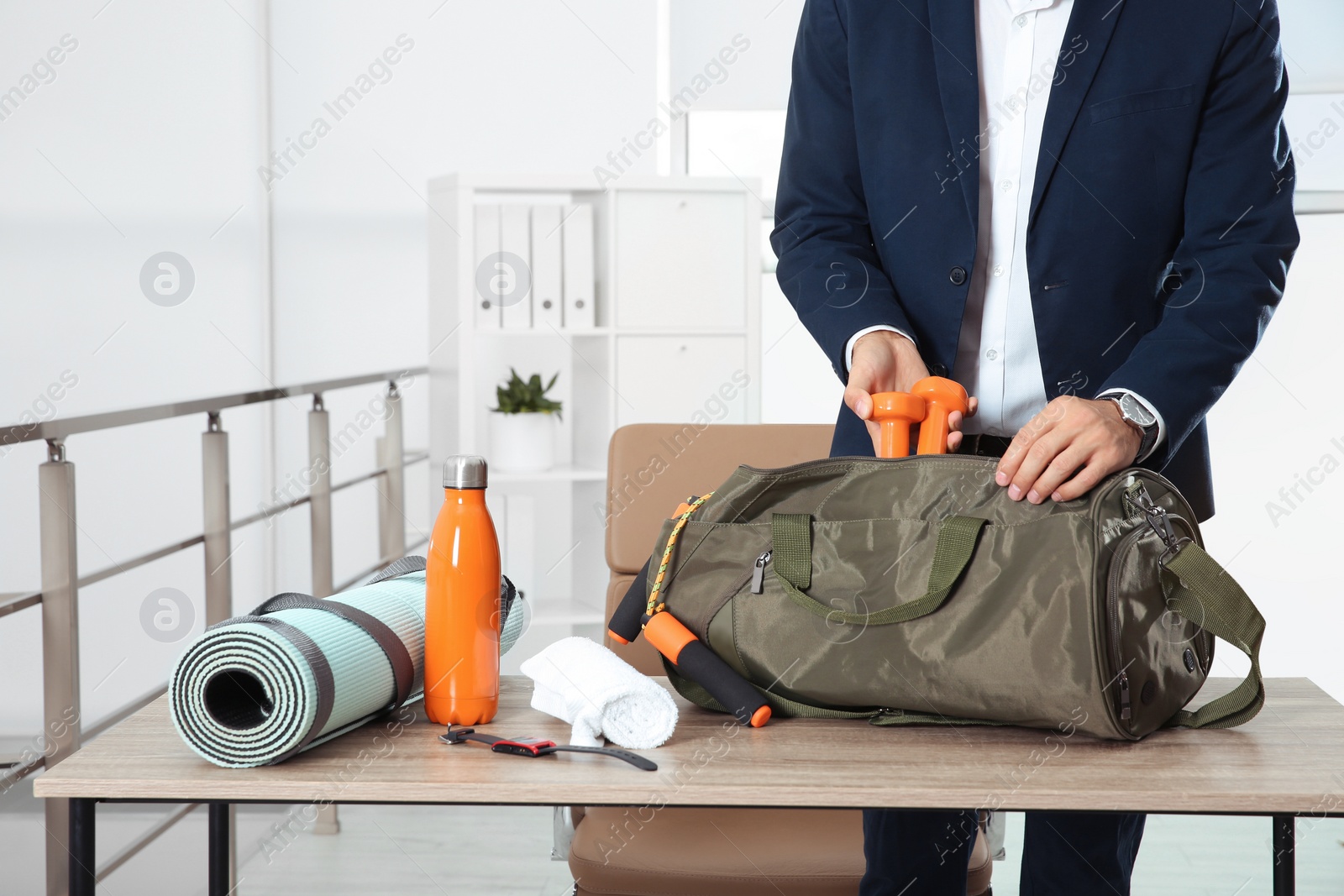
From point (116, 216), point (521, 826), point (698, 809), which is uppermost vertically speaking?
point (116, 216)

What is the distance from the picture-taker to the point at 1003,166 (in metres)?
1.20

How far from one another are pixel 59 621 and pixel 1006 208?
147 cm

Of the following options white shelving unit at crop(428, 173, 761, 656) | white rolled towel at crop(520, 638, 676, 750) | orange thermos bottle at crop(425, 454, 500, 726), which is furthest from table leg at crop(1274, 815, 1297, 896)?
white shelving unit at crop(428, 173, 761, 656)

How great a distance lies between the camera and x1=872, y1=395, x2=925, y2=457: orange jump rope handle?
993mm

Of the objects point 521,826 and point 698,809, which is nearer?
point 698,809

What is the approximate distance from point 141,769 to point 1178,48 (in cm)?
111

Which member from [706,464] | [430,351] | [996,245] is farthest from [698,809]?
[430,351]

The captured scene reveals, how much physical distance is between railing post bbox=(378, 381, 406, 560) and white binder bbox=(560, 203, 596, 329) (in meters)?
0.53

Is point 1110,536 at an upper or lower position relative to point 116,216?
lower

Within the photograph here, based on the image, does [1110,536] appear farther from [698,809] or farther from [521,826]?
[521,826]

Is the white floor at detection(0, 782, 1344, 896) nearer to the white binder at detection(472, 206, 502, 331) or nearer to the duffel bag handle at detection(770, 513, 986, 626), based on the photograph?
the white binder at detection(472, 206, 502, 331)

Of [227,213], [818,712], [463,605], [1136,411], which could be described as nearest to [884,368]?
[1136,411]

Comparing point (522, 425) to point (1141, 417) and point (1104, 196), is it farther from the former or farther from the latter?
point (1141, 417)

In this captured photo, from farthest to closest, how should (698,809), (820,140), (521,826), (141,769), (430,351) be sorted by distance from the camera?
(430,351) → (521,826) → (698,809) → (820,140) → (141,769)
